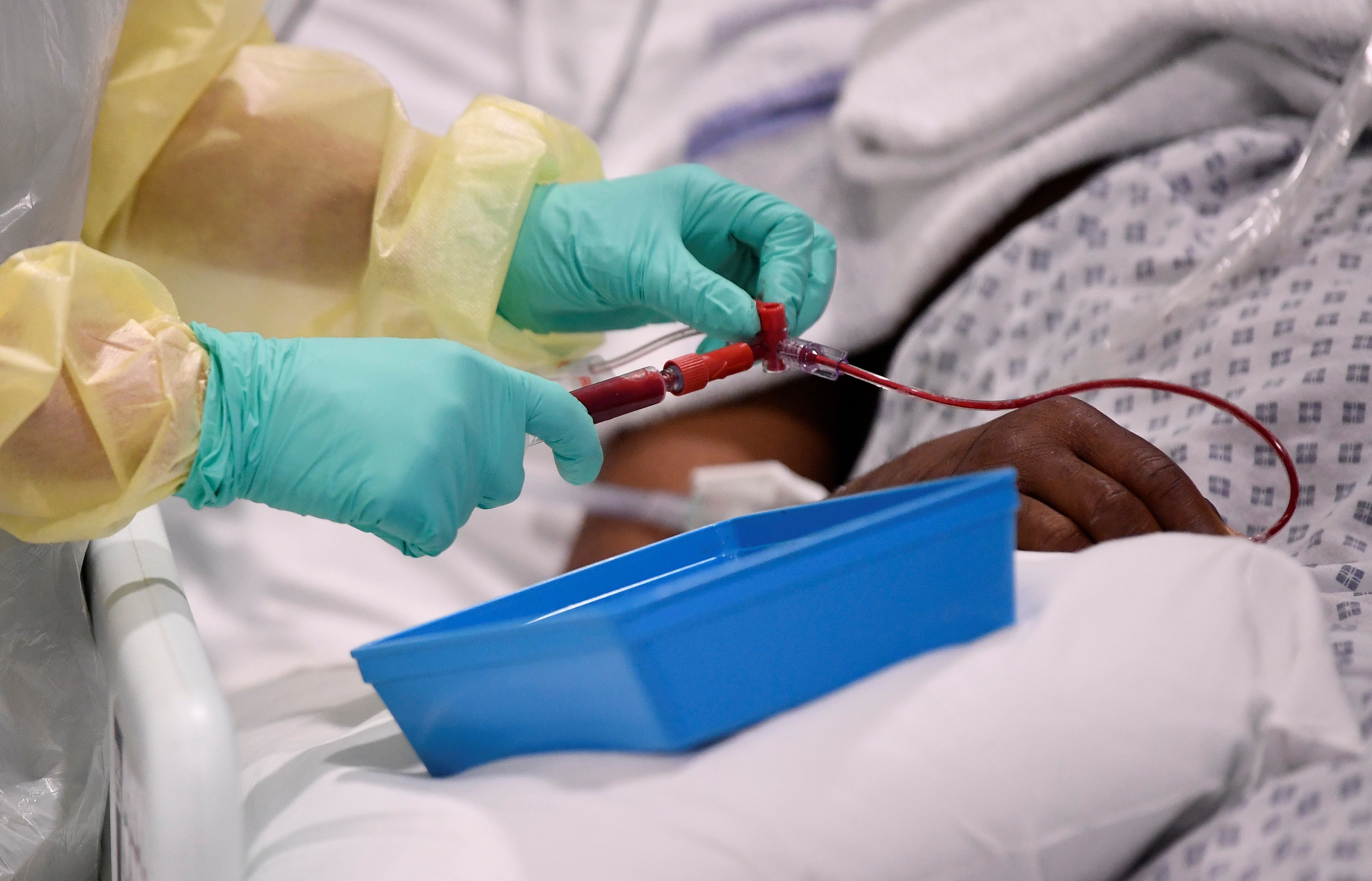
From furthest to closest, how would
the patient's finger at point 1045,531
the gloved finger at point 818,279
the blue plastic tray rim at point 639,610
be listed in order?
the gloved finger at point 818,279 → the patient's finger at point 1045,531 → the blue plastic tray rim at point 639,610

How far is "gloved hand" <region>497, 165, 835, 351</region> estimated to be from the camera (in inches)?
36.3

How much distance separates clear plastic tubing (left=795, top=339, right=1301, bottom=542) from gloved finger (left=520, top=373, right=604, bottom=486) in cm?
18

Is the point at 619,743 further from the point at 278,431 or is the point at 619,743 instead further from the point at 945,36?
the point at 945,36

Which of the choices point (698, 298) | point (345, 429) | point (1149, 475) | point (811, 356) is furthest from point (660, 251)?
point (1149, 475)

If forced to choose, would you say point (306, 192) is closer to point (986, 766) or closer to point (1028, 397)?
point (1028, 397)

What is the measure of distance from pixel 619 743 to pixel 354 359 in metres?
0.34

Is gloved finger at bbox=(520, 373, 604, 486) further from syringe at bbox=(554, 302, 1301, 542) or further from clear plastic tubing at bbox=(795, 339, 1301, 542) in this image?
clear plastic tubing at bbox=(795, 339, 1301, 542)

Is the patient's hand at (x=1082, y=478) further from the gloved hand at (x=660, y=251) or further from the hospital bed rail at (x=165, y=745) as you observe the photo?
the hospital bed rail at (x=165, y=745)

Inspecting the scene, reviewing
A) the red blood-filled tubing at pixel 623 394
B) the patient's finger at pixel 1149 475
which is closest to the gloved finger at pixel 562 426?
the red blood-filled tubing at pixel 623 394

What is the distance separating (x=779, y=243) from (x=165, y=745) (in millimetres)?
644

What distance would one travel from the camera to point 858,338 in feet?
4.32

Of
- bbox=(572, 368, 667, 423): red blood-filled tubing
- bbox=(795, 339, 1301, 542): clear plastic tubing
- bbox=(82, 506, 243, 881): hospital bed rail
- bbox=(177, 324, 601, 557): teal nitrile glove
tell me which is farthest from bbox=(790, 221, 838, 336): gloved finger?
bbox=(82, 506, 243, 881): hospital bed rail

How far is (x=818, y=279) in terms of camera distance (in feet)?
3.26

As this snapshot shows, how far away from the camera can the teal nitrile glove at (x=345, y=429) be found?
0.71 meters
